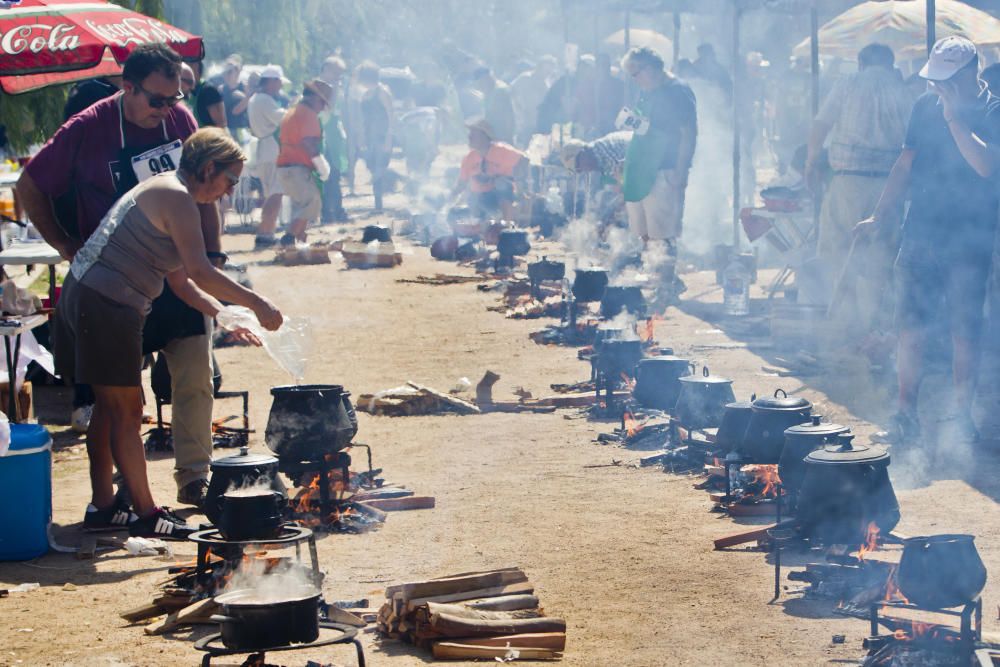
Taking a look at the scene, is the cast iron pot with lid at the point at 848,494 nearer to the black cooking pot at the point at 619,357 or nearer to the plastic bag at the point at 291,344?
the plastic bag at the point at 291,344

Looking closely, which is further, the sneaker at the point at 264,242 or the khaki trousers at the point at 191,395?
the sneaker at the point at 264,242

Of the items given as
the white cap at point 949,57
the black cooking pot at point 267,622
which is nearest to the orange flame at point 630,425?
the white cap at point 949,57

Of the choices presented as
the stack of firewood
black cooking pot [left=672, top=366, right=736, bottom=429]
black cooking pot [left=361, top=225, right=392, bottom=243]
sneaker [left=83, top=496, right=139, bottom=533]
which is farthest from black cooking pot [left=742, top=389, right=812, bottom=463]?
black cooking pot [left=361, top=225, right=392, bottom=243]

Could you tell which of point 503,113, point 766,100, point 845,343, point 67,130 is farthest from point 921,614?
point 766,100

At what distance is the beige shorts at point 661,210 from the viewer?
1348 centimetres

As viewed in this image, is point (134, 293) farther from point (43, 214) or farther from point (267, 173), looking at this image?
point (267, 173)

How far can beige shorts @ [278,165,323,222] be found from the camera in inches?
687

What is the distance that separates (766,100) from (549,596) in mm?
23577

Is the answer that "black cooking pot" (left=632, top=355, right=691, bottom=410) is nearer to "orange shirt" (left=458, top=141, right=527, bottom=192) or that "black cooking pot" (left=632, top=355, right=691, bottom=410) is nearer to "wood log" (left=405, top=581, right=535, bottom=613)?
"wood log" (left=405, top=581, right=535, bottom=613)

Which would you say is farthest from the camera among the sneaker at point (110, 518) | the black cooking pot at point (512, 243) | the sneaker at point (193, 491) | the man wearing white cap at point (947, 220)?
the black cooking pot at point (512, 243)

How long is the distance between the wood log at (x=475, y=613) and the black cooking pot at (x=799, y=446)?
150 cm

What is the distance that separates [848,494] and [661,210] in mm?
8629

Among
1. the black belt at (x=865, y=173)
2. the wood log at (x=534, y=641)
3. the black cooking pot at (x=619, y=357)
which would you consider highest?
the black belt at (x=865, y=173)

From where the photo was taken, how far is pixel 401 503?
6.91m
